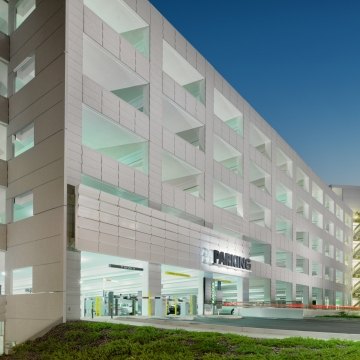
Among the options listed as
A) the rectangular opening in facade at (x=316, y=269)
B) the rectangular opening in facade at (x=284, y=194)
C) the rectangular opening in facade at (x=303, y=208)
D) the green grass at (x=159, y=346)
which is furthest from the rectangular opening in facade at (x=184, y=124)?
the rectangular opening in facade at (x=316, y=269)

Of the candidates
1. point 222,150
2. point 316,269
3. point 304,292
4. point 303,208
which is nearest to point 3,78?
point 222,150

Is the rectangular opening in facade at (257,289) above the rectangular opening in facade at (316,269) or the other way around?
the other way around

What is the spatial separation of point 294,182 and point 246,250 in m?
21.1

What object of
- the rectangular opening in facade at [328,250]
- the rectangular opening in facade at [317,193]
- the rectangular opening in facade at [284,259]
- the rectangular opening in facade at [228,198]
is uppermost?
the rectangular opening in facade at [317,193]

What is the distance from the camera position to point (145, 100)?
1475 inches

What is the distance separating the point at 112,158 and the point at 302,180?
142 feet

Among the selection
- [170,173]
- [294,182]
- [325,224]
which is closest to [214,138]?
[170,173]

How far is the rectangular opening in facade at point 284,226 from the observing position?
63400 millimetres

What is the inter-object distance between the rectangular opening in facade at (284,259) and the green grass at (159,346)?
41630mm

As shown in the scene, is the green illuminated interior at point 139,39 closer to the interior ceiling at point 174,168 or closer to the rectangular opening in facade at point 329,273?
the interior ceiling at point 174,168

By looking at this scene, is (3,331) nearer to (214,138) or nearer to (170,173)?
(170,173)

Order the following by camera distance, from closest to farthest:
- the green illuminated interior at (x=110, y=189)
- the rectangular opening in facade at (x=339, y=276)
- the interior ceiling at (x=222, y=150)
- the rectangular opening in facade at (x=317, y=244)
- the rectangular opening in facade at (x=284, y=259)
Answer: the green illuminated interior at (x=110, y=189)
the interior ceiling at (x=222, y=150)
the rectangular opening in facade at (x=284, y=259)
the rectangular opening in facade at (x=317, y=244)
the rectangular opening in facade at (x=339, y=276)

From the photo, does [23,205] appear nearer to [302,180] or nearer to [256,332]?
[256,332]

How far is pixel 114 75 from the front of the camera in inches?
1458
